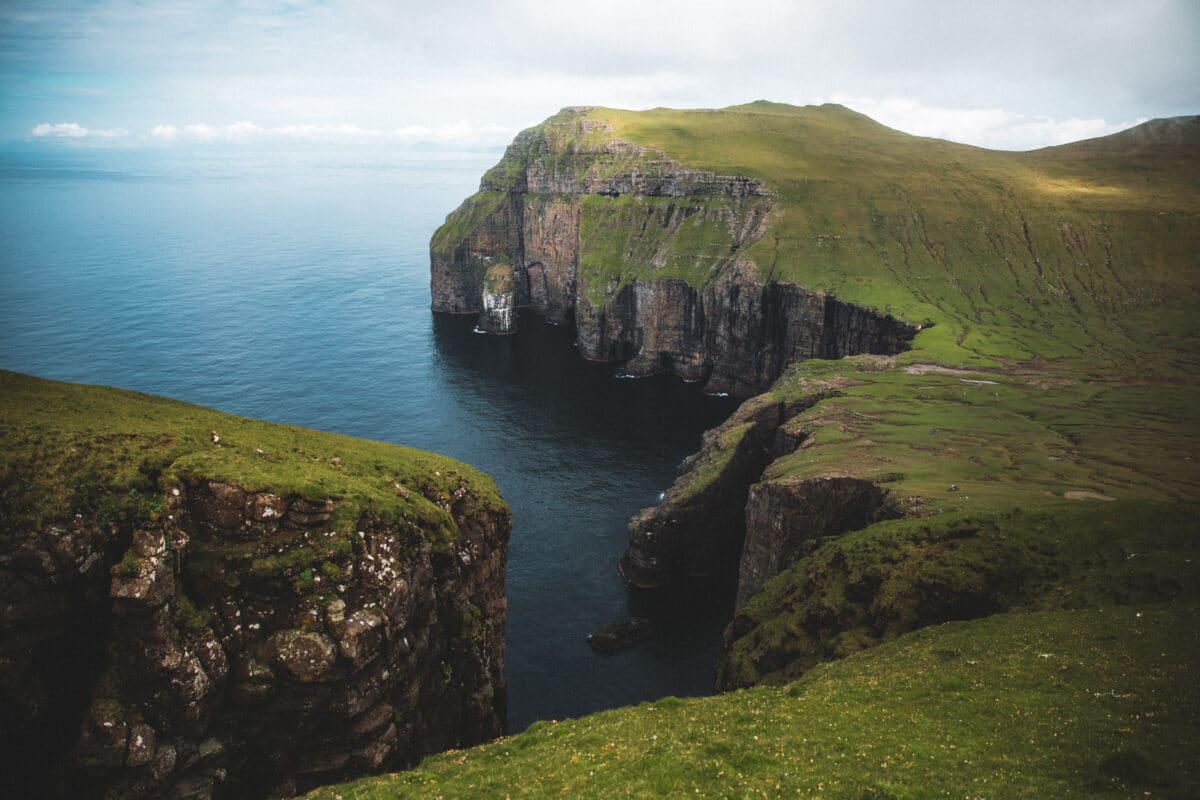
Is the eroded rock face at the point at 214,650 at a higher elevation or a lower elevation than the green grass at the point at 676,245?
lower

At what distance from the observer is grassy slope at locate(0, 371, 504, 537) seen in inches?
1288

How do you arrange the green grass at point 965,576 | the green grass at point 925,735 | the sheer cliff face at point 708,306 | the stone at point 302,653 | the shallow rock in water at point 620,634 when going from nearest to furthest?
the green grass at point 925,735, the stone at point 302,653, the green grass at point 965,576, the shallow rock in water at point 620,634, the sheer cliff face at point 708,306

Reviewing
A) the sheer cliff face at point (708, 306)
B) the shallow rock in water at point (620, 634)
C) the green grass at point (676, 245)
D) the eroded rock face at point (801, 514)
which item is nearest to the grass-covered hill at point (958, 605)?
the eroded rock face at point (801, 514)

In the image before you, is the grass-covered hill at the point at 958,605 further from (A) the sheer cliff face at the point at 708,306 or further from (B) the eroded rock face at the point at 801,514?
Answer: (A) the sheer cliff face at the point at 708,306

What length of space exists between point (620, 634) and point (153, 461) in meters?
55.8

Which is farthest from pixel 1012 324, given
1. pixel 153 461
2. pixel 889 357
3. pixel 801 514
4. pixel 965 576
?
pixel 153 461

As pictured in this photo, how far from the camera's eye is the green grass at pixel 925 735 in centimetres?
2414

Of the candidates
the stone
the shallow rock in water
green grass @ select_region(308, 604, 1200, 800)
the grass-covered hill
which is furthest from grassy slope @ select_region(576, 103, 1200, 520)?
the stone

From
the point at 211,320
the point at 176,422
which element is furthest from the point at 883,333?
the point at 211,320

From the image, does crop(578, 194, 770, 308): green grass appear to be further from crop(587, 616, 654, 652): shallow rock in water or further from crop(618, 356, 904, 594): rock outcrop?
crop(587, 616, 654, 652): shallow rock in water

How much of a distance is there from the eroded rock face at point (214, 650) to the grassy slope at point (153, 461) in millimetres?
987

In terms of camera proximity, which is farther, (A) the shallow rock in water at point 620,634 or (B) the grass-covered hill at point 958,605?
(A) the shallow rock in water at point 620,634

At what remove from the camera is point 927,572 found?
1822 inches

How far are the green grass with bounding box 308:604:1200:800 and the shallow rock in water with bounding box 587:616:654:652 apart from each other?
1593 inches
